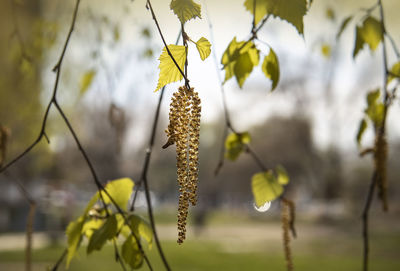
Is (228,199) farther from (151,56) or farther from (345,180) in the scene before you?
(151,56)

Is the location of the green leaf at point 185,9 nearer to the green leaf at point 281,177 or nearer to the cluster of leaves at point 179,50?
the cluster of leaves at point 179,50

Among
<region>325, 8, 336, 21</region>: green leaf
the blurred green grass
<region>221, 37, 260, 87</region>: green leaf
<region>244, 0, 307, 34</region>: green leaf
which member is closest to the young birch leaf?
<region>221, 37, 260, 87</region>: green leaf

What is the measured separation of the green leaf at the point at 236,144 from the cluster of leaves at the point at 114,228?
0.86ft

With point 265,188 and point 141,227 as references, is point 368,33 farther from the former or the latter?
point 141,227

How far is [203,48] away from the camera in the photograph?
452 millimetres

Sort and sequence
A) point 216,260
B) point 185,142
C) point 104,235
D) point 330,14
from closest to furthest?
point 185,142 < point 104,235 < point 330,14 < point 216,260

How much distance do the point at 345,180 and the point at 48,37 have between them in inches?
580

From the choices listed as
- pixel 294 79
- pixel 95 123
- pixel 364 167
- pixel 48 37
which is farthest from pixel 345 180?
pixel 48 37

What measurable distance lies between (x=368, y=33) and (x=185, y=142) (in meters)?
0.46

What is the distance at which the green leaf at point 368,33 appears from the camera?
73 centimetres

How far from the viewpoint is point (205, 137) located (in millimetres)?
17953

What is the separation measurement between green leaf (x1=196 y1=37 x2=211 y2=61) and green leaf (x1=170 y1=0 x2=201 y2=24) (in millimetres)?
26

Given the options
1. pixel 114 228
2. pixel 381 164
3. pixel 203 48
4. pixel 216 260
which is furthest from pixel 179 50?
pixel 216 260

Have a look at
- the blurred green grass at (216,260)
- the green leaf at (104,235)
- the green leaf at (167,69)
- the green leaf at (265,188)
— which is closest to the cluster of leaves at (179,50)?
the green leaf at (167,69)
